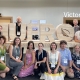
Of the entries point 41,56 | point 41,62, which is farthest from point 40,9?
point 41,62

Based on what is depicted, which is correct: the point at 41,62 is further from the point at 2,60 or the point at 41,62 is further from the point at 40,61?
the point at 2,60

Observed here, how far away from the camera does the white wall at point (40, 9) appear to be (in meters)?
6.85

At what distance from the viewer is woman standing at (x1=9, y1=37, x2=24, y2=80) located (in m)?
3.15

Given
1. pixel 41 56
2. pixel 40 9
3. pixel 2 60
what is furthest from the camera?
pixel 40 9

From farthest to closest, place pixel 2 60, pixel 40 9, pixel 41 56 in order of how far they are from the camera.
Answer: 1. pixel 40 9
2. pixel 41 56
3. pixel 2 60

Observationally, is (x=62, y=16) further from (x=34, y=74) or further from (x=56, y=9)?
(x=34, y=74)

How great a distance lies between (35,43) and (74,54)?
89 cm

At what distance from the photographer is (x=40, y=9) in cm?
694

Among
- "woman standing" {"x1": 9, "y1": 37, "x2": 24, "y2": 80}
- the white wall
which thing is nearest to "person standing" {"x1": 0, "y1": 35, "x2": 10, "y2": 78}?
"woman standing" {"x1": 9, "y1": 37, "x2": 24, "y2": 80}

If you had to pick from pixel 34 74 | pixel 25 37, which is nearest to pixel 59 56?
pixel 34 74

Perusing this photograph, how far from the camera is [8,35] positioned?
3.48 meters

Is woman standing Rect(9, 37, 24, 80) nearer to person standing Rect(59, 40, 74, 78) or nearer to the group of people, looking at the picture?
the group of people

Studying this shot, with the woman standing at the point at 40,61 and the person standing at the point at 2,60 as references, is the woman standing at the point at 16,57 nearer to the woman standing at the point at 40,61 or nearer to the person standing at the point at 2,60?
the person standing at the point at 2,60

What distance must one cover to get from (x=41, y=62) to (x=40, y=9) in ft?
13.7
